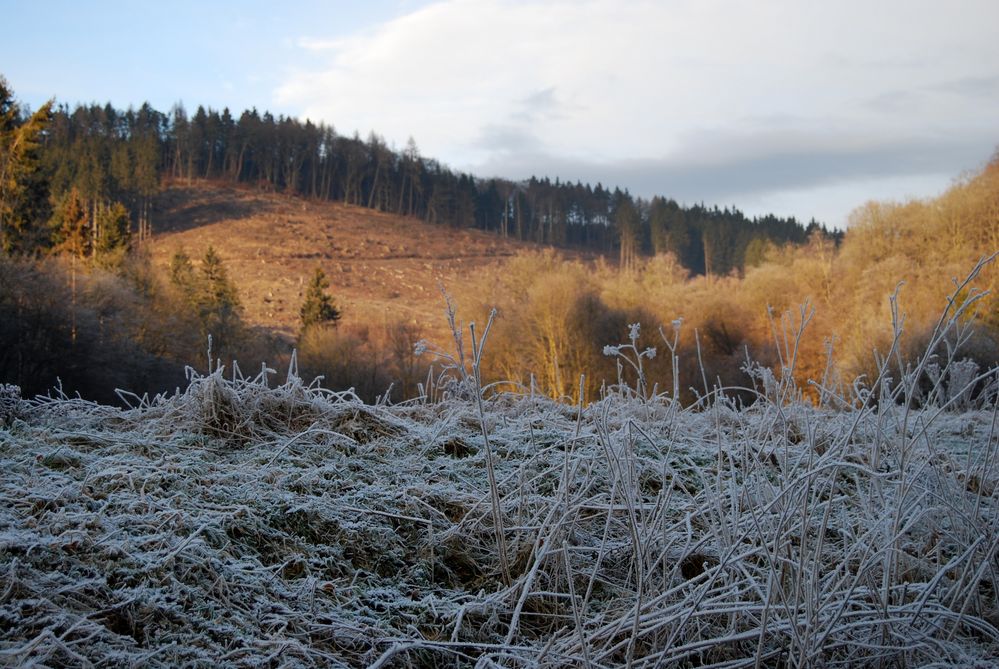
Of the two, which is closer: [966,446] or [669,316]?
[966,446]

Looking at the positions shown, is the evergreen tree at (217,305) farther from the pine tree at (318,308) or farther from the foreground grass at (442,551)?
the foreground grass at (442,551)

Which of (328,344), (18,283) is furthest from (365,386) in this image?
(18,283)

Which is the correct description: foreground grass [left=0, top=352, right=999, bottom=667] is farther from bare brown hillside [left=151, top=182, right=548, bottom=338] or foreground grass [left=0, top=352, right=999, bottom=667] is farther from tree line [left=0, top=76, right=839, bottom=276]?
tree line [left=0, top=76, right=839, bottom=276]

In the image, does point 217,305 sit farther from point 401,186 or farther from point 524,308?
point 401,186

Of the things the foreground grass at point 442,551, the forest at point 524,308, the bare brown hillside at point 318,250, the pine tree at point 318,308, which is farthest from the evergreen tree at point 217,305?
the foreground grass at point 442,551

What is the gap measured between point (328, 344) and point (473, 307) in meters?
7.58

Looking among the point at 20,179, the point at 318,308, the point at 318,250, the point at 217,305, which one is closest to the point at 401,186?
the point at 318,250

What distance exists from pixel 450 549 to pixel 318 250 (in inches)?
2993

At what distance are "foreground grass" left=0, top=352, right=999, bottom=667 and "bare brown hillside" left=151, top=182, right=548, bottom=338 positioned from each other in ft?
148

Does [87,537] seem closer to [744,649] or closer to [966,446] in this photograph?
[744,649]

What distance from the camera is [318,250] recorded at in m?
76.1

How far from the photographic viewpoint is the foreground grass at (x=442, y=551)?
2.14m

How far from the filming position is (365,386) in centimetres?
3434

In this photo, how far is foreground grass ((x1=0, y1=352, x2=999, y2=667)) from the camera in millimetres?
2143
